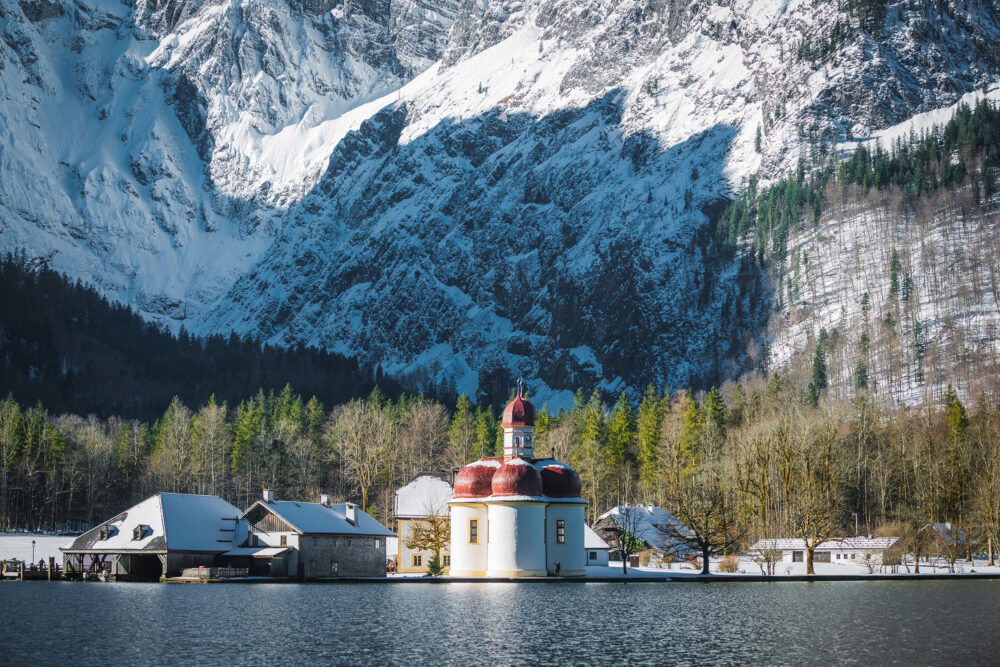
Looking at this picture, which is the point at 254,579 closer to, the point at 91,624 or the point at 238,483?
the point at 91,624

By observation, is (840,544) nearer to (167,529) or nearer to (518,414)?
(518,414)

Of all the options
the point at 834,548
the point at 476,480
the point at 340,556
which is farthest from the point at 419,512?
the point at 834,548

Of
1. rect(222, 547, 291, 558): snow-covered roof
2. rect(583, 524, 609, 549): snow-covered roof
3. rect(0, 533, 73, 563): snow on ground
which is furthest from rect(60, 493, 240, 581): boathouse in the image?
rect(583, 524, 609, 549): snow-covered roof

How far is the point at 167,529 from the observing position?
82438 mm

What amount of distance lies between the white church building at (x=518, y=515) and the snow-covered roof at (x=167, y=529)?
17484mm

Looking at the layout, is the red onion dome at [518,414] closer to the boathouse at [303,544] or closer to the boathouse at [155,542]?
the boathouse at [303,544]

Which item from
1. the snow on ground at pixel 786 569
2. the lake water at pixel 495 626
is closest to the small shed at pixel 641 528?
the snow on ground at pixel 786 569

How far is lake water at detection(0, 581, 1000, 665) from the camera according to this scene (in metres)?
38.8

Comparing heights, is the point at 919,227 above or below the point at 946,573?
A: above

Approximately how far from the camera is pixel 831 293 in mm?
198625

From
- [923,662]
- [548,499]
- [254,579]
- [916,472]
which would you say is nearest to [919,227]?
[916,472]

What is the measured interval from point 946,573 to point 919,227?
120 meters

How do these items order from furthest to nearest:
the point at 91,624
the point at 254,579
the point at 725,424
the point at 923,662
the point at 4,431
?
the point at 725,424, the point at 4,431, the point at 254,579, the point at 91,624, the point at 923,662

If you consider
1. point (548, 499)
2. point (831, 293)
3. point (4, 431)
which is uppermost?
point (831, 293)
